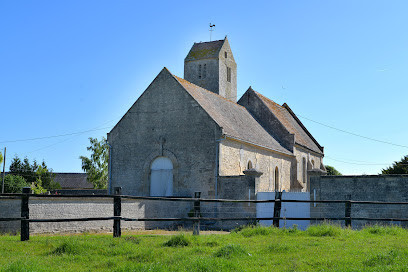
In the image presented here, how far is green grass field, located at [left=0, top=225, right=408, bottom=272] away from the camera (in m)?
8.25

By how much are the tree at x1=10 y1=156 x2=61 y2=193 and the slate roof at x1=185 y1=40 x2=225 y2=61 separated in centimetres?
2610

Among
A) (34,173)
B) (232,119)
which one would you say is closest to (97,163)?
(34,173)

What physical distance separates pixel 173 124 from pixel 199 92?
3684 mm

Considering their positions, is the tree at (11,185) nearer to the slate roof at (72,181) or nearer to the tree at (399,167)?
the slate roof at (72,181)

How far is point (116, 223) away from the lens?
1243cm

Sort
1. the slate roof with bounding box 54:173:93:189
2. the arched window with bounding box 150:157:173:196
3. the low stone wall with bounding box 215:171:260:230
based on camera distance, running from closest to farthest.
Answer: the low stone wall with bounding box 215:171:260:230
the arched window with bounding box 150:157:173:196
the slate roof with bounding box 54:173:93:189

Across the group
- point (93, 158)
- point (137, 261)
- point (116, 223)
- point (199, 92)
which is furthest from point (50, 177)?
point (137, 261)

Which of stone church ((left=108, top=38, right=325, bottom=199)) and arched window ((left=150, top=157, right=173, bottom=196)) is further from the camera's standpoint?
arched window ((left=150, top=157, right=173, bottom=196))

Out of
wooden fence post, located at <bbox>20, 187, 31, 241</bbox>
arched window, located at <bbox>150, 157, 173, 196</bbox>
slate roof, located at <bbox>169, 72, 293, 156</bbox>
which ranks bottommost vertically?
wooden fence post, located at <bbox>20, 187, 31, 241</bbox>

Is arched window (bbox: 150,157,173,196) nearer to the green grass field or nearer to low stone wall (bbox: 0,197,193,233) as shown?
low stone wall (bbox: 0,197,193,233)

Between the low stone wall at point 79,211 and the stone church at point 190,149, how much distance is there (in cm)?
297

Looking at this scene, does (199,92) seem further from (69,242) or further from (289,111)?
(69,242)

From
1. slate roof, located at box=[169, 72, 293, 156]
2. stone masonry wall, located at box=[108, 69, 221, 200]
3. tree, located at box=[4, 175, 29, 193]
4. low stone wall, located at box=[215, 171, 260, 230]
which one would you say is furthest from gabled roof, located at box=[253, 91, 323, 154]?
tree, located at box=[4, 175, 29, 193]

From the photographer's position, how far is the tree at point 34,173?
55938 millimetres
